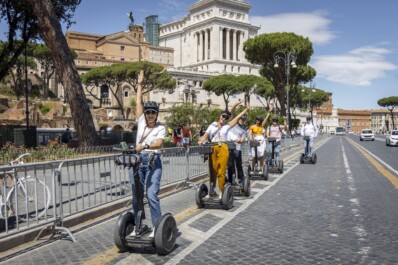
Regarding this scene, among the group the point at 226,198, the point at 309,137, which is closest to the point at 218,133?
the point at 226,198

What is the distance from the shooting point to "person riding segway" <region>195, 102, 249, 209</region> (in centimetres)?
761

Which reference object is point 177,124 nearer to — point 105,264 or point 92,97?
point 105,264

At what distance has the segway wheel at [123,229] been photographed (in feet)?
16.6

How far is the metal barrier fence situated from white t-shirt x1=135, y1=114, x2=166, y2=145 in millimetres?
961

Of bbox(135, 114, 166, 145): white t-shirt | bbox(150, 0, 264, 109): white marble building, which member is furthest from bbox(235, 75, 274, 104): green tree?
bbox(135, 114, 166, 145): white t-shirt

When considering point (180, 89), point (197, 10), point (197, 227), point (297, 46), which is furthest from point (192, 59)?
point (197, 227)

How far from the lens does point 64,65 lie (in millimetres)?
19141

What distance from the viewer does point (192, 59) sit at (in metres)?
116

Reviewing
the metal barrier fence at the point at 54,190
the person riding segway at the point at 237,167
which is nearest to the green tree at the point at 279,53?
the person riding segway at the point at 237,167

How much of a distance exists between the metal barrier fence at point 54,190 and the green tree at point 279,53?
42611 mm

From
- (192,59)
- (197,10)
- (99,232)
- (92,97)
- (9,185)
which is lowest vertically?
(99,232)

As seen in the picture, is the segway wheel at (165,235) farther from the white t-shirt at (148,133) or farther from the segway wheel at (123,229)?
the white t-shirt at (148,133)

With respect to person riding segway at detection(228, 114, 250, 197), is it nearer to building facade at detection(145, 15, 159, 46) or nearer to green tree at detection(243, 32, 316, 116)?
green tree at detection(243, 32, 316, 116)

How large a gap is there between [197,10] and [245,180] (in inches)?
4403
